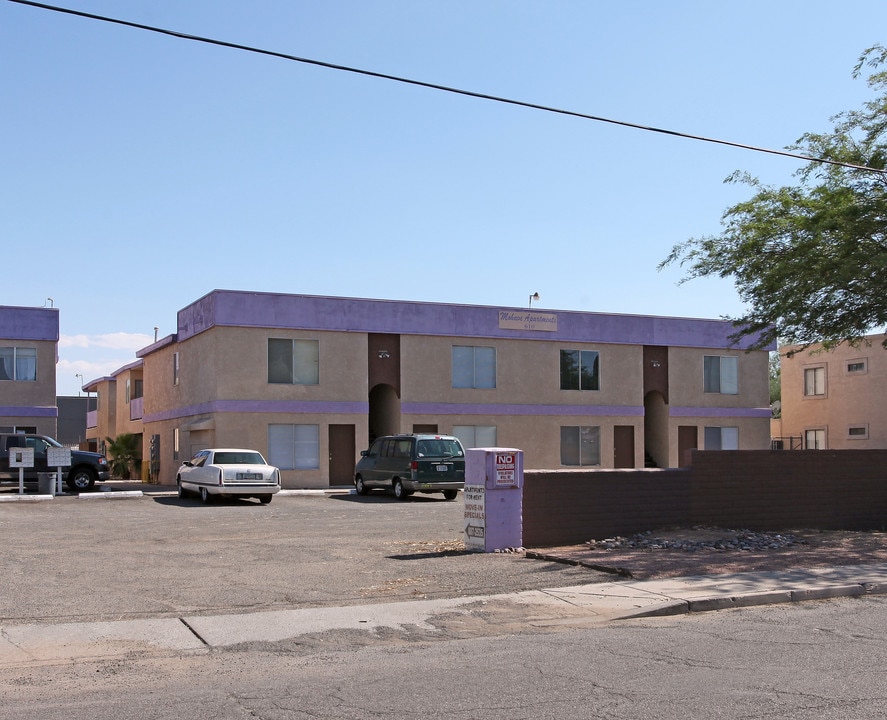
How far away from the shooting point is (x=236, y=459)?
2848 centimetres

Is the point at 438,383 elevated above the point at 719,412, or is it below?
above

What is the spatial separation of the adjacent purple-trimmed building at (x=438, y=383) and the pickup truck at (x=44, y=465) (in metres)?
3.91

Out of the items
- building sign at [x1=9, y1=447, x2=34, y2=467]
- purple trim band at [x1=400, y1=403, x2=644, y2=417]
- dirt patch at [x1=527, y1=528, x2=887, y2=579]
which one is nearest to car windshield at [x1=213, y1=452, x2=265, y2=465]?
building sign at [x1=9, y1=447, x2=34, y2=467]

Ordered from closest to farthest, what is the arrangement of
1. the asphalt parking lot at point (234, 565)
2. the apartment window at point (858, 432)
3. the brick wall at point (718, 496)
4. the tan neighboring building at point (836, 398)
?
the asphalt parking lot at point (234, 565) → the brick wall at point (718, 496) → the tan neighboring building at point (836, 398) → the apartment window at point (858, 432)

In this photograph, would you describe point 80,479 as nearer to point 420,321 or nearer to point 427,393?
point 427,393

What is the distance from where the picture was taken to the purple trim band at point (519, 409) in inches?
1476

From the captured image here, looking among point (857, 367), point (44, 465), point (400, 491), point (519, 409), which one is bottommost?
point (400, 491)

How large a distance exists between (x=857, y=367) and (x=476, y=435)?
62.5 ft

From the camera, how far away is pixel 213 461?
28188 mm

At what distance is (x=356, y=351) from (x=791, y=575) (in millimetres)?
24459

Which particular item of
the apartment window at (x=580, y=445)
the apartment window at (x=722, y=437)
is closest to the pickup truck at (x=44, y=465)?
the apartment window at (x=580, y=445)

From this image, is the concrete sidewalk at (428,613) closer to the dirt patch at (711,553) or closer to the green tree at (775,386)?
the dirt patch at (711,553)

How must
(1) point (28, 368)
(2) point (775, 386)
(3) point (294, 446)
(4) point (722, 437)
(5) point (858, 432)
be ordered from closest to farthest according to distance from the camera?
(3) point (294, 446)
(1) point (28, 368)
(4) point (722, 437)
(5) point (858, 432)
(2) point (775, 386)

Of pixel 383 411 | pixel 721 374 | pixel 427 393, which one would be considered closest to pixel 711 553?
pixel 427 393
